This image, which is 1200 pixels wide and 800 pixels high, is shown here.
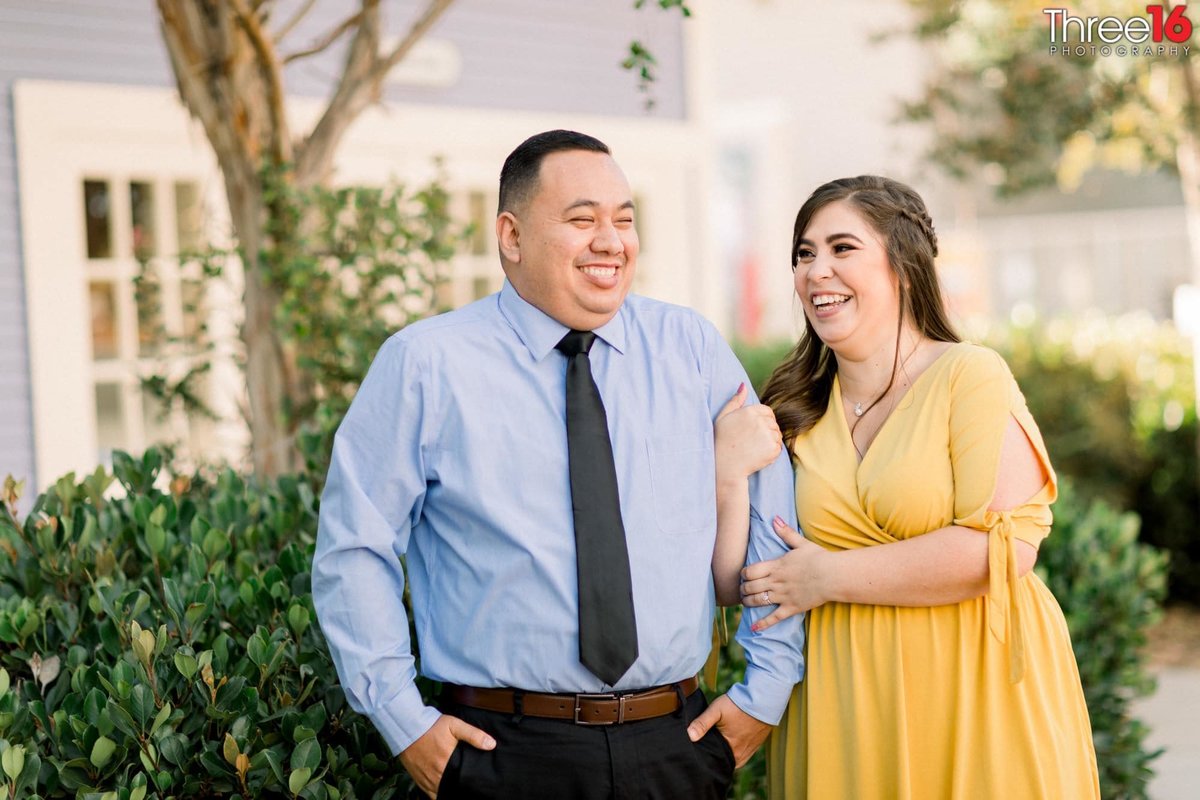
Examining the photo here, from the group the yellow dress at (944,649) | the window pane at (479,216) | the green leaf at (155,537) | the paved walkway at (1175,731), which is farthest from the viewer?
the window pane at (479,216)

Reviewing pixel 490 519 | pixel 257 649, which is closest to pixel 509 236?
pixel 490 519

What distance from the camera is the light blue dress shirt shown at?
2387 millimetres

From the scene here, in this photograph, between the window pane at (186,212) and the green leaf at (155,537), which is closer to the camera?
the green leaf at (155,537)

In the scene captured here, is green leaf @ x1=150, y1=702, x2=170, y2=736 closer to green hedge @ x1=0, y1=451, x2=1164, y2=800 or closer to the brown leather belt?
green hedge @ x1=0, y1=451, x2=1164, y2=800

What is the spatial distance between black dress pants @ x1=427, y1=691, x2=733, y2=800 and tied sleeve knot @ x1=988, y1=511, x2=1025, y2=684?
0.68 meters

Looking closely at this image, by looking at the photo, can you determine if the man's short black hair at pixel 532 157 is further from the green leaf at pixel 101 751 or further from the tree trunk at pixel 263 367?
the tree trunk at pixel 263 367

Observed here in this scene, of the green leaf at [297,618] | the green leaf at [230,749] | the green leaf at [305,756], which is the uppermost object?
the green leaf at [297,618]

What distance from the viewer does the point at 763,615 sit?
2641mm

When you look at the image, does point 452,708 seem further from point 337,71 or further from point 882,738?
point 337,71

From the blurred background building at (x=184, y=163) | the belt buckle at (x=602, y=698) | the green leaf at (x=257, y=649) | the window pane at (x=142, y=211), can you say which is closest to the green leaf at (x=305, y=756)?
the green leaf at (x=257, y=649)

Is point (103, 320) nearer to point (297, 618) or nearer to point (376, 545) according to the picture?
point (297, 618)

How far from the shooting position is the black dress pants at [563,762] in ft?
7.70

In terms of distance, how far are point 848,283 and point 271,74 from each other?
2.42 meters

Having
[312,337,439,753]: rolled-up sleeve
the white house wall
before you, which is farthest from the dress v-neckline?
the white house wall
